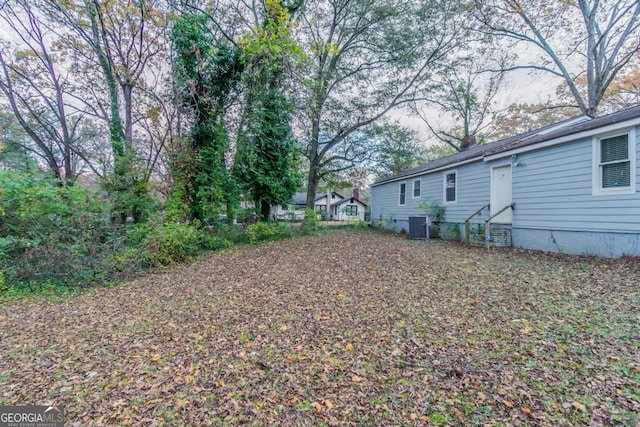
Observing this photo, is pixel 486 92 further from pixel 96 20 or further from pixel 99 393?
pixel 99 393

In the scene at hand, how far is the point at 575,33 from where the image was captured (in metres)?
12.4

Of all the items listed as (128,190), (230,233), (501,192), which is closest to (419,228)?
(501,192)

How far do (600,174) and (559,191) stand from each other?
89cm

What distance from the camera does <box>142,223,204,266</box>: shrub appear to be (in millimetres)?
6508

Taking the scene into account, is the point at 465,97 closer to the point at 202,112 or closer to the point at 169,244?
the point at 202,112

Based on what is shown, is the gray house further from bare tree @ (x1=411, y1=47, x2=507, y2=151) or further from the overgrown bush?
the overgrown bush

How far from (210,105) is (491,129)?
20890 mm

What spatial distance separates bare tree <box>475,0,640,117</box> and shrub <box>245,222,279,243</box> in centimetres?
1346

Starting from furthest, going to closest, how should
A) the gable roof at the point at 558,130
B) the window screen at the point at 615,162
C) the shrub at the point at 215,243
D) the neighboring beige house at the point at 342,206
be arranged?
the neighboring beige house at the point at 342,206
the shrub at the point at 215,243
the gable roof at the point at 558,130
the window screen at the point at 615,162

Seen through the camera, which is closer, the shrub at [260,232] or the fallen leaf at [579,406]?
the fallen leaf at [579,406]

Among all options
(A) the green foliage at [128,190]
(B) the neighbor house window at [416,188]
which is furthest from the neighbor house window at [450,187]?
(A) the green foliage at [128,190]

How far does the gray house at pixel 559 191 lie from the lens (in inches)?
222

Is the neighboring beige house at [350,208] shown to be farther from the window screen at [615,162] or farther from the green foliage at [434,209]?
the window screen at [615,162]

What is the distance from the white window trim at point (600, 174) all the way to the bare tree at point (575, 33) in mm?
9638
